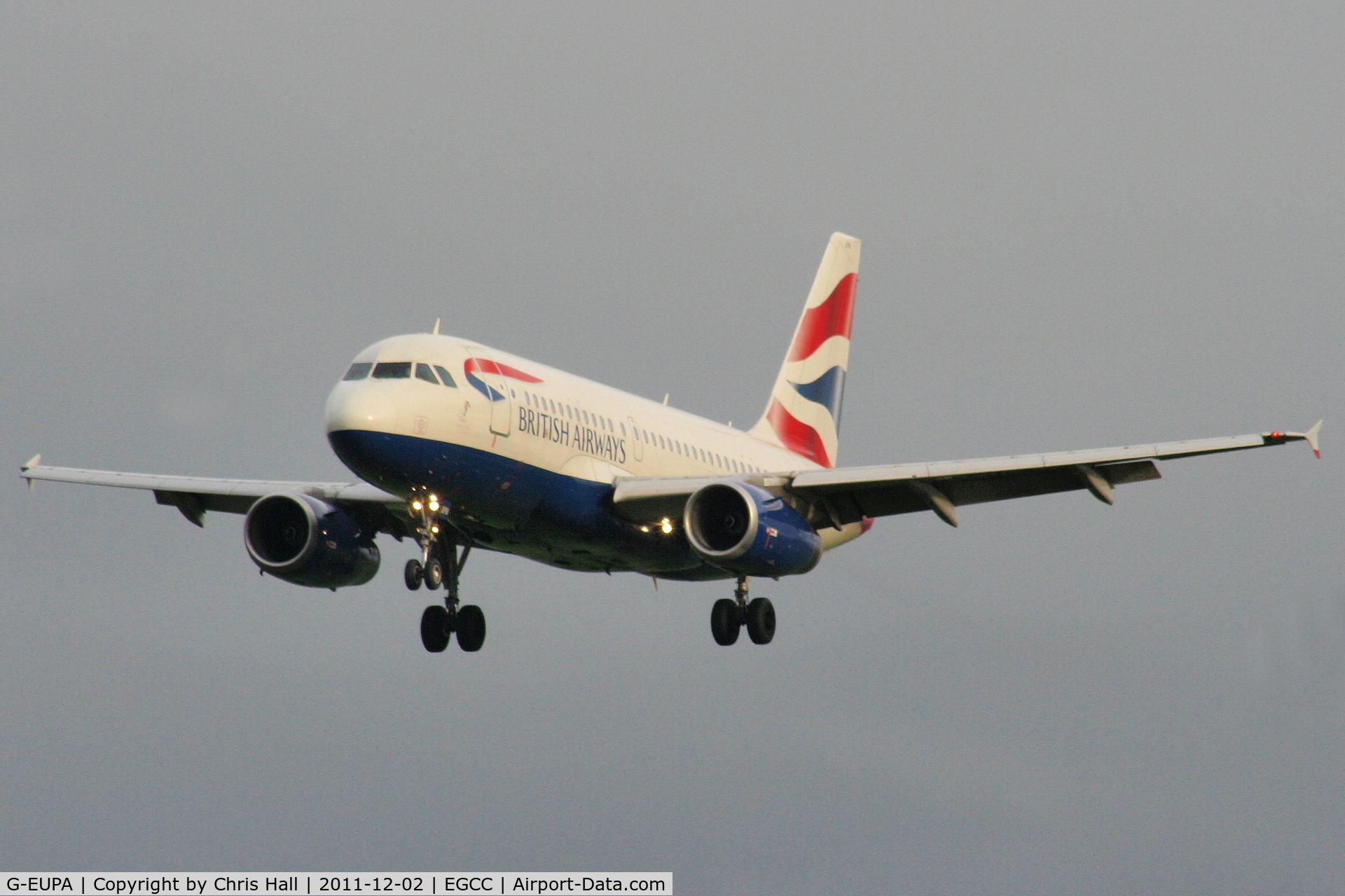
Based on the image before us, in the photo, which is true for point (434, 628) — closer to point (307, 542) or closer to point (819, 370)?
point (307, 542)

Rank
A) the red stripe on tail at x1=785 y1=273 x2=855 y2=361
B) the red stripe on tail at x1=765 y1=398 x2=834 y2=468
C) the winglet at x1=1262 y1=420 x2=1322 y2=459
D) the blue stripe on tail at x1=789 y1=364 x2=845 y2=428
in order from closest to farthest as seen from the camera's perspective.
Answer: the winglet at x1=1262 y1=420 x2=1322 y2=459 < the red stripe on tail at x1=765 y1=398 x2=834 y2=468 < the blue stripe on tail at x1=789 y1=364 x2=845 y2=428 < the red stripe on tail at x1=785 y1=273 x2=855 y2=361

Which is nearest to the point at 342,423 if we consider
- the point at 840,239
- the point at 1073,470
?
the point at 1073,470

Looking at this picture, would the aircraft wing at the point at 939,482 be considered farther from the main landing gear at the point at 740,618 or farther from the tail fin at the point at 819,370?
the tail fin at the point at 819,370

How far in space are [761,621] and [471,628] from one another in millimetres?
5611

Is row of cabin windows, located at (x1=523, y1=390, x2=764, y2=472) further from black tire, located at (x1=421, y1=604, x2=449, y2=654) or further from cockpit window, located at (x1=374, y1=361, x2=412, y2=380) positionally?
black tire, located at (x1=421, y1=604, x2=449, y2=654)

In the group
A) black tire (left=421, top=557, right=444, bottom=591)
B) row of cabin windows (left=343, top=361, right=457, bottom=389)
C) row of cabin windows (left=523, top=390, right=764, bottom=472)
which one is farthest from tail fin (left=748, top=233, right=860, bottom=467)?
row of cabin windows (left=343, top=361, right=457, bottom=389)

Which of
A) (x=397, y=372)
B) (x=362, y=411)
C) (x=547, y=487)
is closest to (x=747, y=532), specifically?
(x=547, y=487)

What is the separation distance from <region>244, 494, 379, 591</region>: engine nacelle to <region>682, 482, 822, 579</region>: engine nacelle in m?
6.85

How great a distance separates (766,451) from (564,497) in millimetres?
9862

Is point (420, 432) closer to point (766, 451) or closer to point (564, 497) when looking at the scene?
point (564, 497)

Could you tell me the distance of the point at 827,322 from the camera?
50.7 m

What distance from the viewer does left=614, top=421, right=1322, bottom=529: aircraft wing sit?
34375 millimetres

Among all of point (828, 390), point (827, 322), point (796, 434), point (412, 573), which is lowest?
point (412, 573)

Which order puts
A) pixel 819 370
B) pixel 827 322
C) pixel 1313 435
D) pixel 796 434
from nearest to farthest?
pixel 1313 435
pixel 796 434
pixel 819 370
pixel 827 322
